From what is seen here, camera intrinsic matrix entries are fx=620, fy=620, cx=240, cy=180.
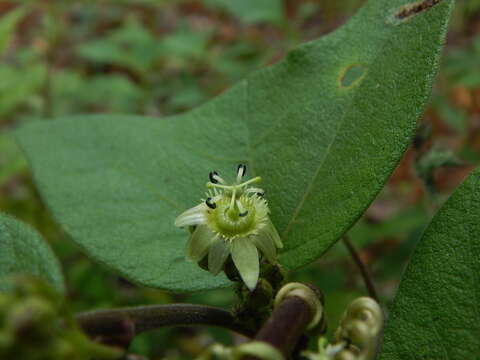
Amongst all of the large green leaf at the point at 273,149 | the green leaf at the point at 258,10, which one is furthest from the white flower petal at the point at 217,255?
the green leaf at the point at 258,10

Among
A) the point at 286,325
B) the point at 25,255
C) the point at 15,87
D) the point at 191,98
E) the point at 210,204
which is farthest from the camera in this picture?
the point at 191,98

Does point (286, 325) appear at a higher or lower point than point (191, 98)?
higher

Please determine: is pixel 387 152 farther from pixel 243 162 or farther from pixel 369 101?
pixel 243 162

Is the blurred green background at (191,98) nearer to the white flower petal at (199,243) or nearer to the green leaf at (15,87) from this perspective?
the green leaf at (15,87)

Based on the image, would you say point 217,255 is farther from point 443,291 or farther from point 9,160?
point 9,160

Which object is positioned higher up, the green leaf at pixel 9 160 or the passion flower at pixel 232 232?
the passion flower at pixel 232 232

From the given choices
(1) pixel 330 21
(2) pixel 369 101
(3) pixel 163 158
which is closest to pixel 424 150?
(2) pixel 369 101

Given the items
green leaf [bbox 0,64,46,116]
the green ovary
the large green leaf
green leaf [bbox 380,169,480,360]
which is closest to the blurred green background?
green leaf [bbox 0,64,46,116]

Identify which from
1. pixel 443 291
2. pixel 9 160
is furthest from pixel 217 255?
pixel 9 160
